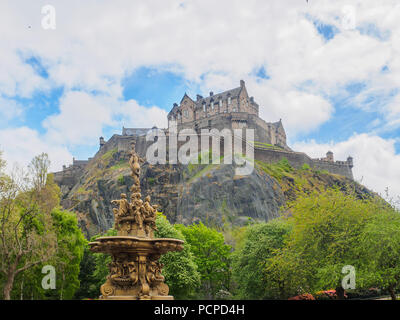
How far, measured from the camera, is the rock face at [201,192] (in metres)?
60.8

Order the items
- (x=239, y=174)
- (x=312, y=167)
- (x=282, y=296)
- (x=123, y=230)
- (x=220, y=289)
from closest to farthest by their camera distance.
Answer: (x=123, y=230) < (x=282, y=296) < (x=220, y=289) < (x=239, y=174) < (x=312, y=167)

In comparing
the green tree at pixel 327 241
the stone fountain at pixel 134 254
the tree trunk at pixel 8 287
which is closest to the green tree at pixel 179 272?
the green tree at pixel 327 241

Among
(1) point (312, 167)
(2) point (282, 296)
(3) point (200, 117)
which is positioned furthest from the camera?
(3) point (200, 117)

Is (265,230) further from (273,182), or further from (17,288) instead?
(273,182)

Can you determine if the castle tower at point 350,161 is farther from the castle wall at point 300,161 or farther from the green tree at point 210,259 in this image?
the green tree at point 210,259

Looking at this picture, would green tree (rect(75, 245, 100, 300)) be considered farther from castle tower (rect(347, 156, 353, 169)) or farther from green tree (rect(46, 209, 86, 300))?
castle tower (rect(347, 156, 353, 169))

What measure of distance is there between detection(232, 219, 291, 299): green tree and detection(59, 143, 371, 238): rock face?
2299 centimetres

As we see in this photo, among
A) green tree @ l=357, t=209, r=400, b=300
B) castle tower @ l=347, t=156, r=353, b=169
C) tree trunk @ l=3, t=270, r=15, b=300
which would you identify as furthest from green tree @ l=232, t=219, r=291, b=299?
castle tower @ l=347, t=156, r=353, b=169

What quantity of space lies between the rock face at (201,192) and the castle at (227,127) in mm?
6028

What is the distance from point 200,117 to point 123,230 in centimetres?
8532

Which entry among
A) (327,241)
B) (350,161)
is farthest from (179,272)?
(350,161)

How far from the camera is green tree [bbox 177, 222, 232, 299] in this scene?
4184 centimetres

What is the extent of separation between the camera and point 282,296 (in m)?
32.2

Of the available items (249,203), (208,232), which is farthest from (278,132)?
(208,232)
